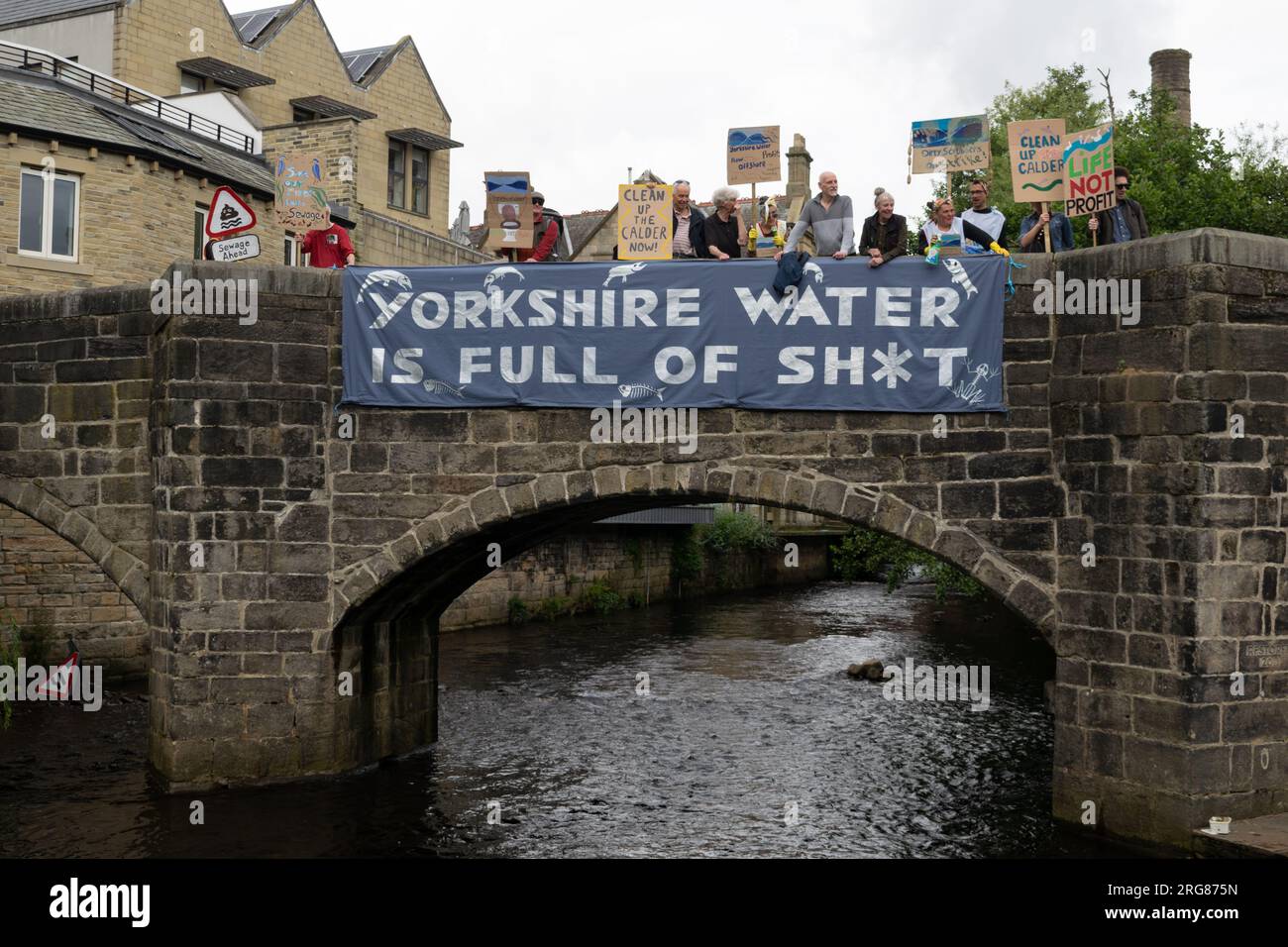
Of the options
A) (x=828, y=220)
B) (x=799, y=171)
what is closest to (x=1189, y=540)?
(x=828, y=220)

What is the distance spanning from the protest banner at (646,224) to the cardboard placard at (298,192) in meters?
3.09

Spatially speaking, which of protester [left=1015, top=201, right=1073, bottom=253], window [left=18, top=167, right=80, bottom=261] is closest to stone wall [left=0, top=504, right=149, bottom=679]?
window [left=18, top=167, right=80, bottom=261]

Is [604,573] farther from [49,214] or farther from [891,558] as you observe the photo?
[49,214]

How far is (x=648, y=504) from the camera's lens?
13148 millimetres

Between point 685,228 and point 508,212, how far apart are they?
1812 millimetres

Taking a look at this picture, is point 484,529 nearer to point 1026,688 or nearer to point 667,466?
point 667,466

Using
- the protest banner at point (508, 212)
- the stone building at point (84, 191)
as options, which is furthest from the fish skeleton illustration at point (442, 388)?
the stone building at point (84, 191)

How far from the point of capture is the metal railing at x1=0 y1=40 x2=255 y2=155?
24.8 metres

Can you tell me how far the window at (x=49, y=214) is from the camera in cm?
2178

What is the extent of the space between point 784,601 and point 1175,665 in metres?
28.5

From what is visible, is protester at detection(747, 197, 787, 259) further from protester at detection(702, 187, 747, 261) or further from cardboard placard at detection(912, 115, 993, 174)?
cardboard placard at detection(912, 115, 993, 174)

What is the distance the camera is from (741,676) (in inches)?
872

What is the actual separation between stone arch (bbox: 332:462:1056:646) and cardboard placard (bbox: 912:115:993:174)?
3.32 m
